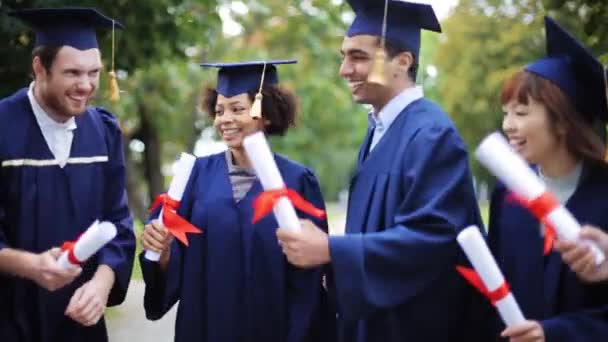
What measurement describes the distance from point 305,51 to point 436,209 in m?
16.6

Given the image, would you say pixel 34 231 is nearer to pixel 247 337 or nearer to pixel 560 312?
pixel 247 337

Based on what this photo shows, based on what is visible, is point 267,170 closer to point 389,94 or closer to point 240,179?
point 389,94

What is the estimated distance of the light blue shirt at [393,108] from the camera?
3.21m

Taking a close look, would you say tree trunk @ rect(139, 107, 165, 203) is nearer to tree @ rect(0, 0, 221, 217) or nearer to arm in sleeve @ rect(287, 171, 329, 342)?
tree @ rect(0, 0, 221, 217)

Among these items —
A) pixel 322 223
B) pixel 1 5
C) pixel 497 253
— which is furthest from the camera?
pixel 1 5

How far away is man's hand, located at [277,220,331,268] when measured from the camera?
2.65m

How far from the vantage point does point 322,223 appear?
3639 millimetres

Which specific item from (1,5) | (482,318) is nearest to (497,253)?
(482,318)

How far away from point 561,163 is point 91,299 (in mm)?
1853

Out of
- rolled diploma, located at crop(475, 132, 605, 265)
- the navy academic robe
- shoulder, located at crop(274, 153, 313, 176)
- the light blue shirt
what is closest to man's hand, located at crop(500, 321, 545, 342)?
the navy academic robe

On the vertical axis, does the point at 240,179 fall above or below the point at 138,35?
below

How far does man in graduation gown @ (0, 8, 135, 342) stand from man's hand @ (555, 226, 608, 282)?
179 cm

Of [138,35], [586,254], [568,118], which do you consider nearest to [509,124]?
Result: [568,118]

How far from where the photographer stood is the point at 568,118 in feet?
9.10
